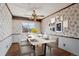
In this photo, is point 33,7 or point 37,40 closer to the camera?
point 33,7

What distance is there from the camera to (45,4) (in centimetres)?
192

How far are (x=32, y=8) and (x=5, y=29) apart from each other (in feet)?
2.33

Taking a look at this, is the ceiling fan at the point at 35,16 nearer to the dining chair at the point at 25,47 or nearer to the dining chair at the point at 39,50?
the dining chair at the point at 25,47

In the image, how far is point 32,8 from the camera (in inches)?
77.1

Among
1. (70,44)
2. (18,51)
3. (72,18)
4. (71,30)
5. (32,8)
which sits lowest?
(18,51)

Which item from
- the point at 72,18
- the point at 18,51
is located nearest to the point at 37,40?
the point at 18,51

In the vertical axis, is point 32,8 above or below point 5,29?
above

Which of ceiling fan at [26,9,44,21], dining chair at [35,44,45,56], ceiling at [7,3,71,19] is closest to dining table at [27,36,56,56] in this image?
dining chair at [35,44,45,56]

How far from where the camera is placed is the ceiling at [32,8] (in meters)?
1.93

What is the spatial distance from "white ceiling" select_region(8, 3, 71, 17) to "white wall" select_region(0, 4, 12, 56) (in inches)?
5.1

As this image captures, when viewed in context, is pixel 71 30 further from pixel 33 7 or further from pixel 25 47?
pixel 25 47

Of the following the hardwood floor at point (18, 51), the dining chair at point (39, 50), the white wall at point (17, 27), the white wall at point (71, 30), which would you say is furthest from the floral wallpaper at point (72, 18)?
the white wall at point (17, 27)

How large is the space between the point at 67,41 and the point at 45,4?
2.85ft

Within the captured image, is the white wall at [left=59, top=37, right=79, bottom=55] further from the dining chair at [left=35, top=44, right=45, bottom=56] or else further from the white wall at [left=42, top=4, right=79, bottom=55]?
the dining chair at [left=35, top=44, right=45, bottom=56]
